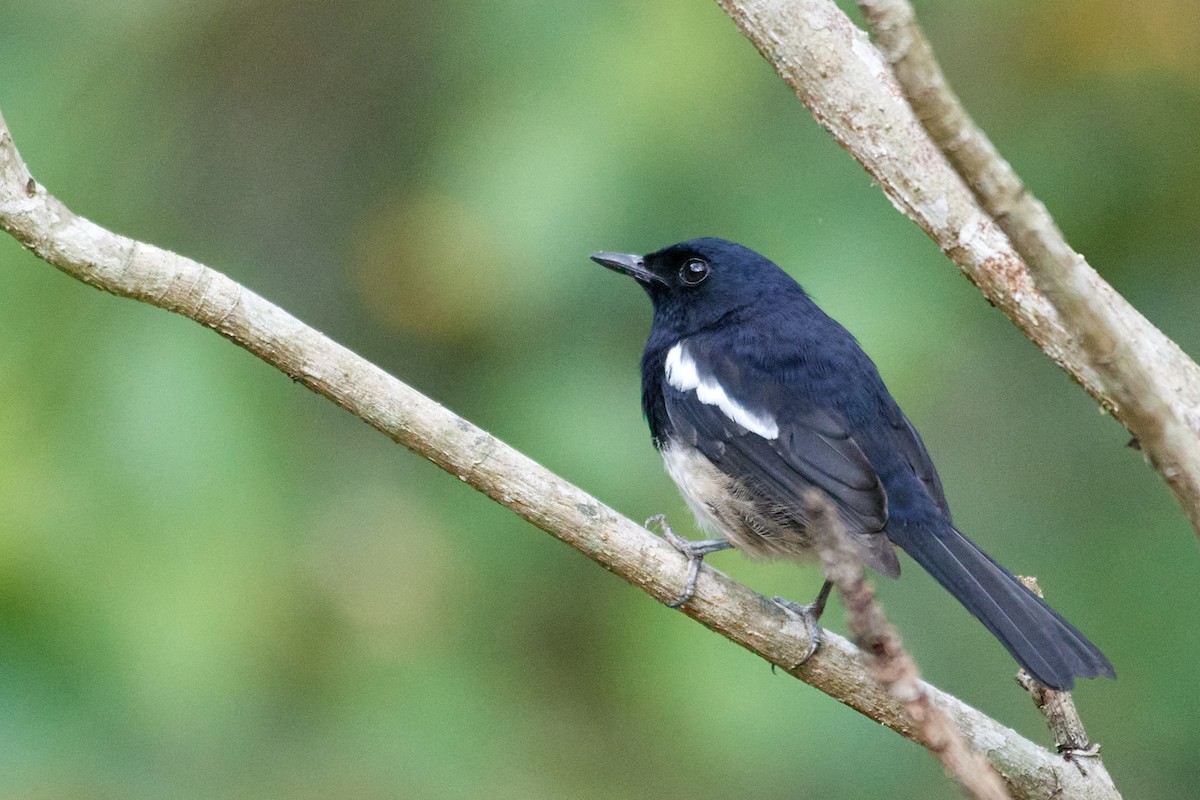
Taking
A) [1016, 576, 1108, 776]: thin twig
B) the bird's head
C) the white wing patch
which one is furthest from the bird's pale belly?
[1016, 576, 1108, 776]: thin twig

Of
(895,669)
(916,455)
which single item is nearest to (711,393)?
(916,455)

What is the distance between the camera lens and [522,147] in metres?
3.85

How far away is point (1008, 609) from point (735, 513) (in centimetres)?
73

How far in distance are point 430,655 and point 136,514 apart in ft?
3.01

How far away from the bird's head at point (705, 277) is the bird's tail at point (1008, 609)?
0.83m

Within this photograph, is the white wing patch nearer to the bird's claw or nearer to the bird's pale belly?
the bird's pale belly

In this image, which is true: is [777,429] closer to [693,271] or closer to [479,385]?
[693,271]

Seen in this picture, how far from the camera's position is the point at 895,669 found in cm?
117

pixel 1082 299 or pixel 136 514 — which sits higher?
pixel 1082 299

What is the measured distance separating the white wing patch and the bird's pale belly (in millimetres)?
138

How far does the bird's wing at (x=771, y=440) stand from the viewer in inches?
127

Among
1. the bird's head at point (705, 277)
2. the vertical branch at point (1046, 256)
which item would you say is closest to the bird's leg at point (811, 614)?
the bird's head at point (705, 277)

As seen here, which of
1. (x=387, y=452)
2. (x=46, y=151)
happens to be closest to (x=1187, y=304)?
(x=387, y=452)

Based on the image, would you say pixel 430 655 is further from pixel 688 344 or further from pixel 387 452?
pixel 688 344
